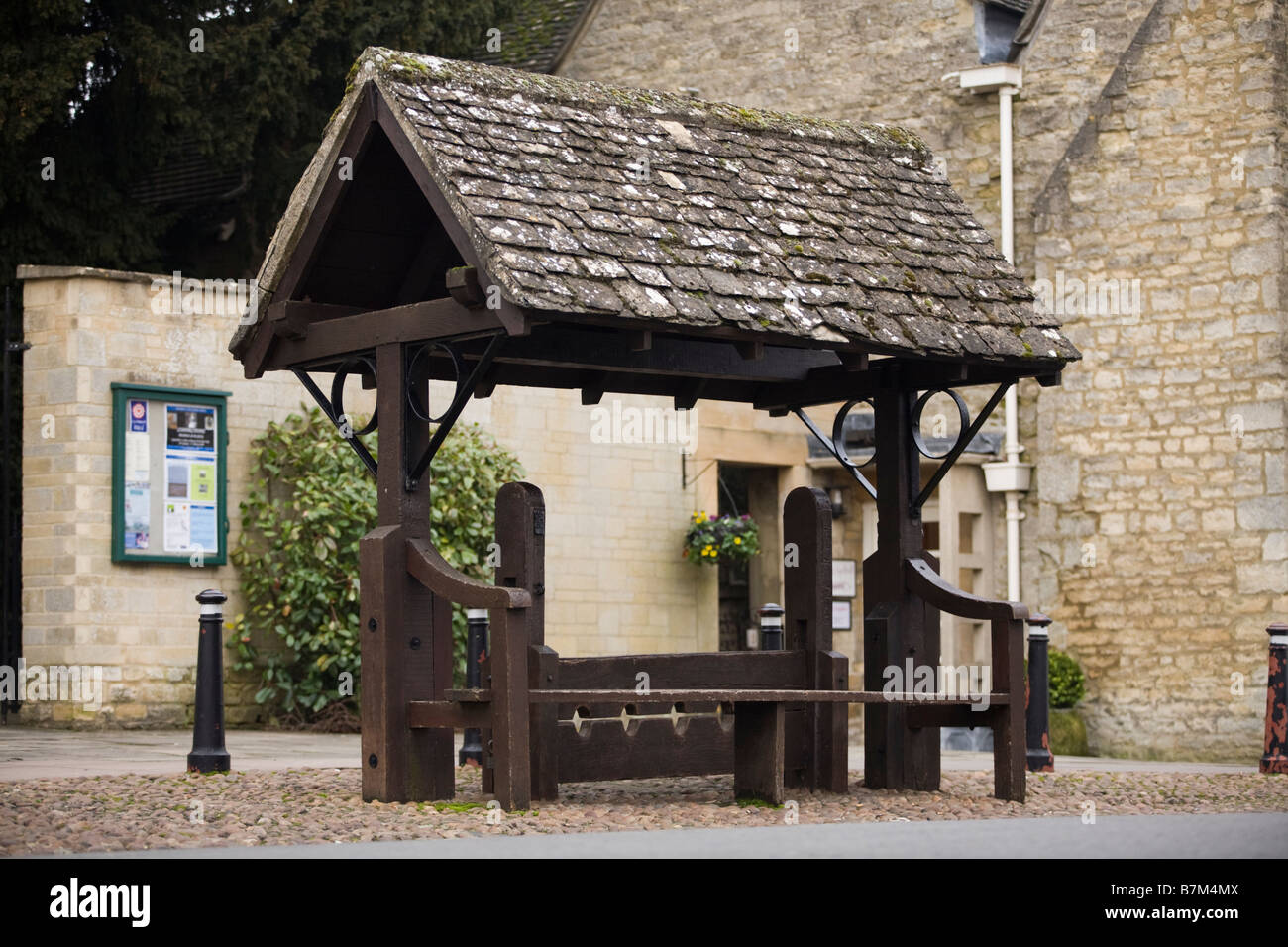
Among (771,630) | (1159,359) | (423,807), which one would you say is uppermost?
(1159,359)

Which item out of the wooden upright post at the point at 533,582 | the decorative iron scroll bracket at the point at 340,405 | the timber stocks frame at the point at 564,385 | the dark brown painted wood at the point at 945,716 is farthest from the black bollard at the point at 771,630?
the decorative iron scroll bracket at the point at 340,405

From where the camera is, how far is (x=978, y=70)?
672 inches

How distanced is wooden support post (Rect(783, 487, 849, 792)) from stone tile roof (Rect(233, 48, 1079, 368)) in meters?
1.21

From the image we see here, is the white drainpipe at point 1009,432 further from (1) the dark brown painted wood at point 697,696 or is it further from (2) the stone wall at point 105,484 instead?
(1) the dark brown painted wood at point 697,696

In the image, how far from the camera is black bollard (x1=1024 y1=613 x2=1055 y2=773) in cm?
1206

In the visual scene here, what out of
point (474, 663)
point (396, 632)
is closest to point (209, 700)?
point (474, 663)

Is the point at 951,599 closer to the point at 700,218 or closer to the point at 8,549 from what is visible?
the point at 700,218

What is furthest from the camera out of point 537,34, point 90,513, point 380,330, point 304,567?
point 537,34

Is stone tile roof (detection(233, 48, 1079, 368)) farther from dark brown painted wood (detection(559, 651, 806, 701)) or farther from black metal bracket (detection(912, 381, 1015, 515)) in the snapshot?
dark brown painted wood (detection(559, 651, 806, 701))

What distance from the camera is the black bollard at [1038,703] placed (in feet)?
39.6

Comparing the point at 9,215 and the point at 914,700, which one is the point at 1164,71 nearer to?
the point at 914,700

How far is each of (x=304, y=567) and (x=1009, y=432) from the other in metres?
6.34

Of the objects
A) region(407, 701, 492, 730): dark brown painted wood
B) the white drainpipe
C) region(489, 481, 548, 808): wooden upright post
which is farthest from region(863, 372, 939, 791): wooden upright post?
the white drainpipe

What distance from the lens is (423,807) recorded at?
7859 mm
